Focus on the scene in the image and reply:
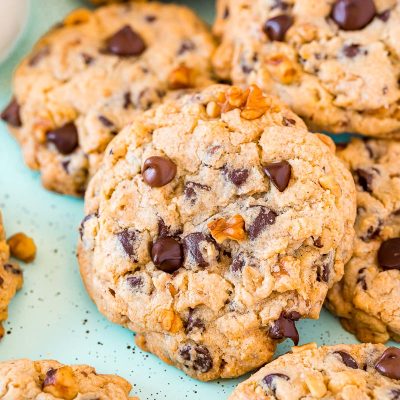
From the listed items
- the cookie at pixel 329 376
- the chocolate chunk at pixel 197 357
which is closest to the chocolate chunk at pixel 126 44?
the chocolate chunk at pixel 197 357

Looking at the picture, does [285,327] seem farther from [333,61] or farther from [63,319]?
[333,61]

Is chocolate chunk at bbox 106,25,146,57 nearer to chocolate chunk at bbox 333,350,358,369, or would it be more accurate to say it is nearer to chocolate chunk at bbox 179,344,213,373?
chocolate chunk at bbox 179,344,213,373

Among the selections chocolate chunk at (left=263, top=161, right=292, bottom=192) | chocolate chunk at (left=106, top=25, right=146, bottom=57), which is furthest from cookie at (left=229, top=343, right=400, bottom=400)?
chocolate chunk at (left=106, top=25, right=146, bottom=57)

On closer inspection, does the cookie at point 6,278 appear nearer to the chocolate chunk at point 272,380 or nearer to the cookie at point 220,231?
the cookie at point 220,231

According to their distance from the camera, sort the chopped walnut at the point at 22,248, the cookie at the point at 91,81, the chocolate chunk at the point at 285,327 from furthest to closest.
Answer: the cookie at the point at 91,81, the chopped walnut at the point at 22,248, the chocolate chunk at the point at 285,327

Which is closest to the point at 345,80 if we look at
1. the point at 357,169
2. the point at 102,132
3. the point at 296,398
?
the point at 357,169

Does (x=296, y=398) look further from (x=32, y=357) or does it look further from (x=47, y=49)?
(x=47, y=49)

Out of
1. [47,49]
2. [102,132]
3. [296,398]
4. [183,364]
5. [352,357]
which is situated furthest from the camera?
[47,49]
